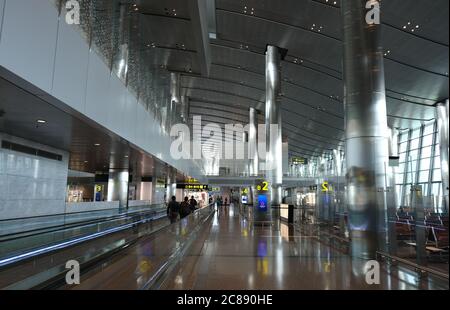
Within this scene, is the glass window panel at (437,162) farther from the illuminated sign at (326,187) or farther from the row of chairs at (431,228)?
the row of chairs at (431,228)

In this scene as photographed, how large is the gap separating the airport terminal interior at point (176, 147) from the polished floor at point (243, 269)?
51 mm

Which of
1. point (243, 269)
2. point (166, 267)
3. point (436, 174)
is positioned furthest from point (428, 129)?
point (166, 267)

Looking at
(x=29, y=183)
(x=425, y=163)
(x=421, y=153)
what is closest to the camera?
(x=29, y=183)

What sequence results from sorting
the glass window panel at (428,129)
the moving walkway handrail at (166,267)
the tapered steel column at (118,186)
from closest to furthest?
the moving walkway handrail at (166,267) → the tapered steel column at (118,186) → the glass window panel at (428,129)

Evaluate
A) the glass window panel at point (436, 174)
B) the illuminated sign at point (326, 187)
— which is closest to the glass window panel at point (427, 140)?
the glass window panel at point (436, 174)

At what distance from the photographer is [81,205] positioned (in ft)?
54.3

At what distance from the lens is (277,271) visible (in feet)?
23.2

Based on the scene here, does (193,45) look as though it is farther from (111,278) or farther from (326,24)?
(111,278)

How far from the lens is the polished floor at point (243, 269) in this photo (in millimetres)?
5992

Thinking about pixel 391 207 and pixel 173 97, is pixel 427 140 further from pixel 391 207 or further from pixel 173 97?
pixel 391 207

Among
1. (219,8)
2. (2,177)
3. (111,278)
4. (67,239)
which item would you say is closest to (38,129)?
(2,177)

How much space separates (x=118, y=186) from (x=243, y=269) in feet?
62.1
